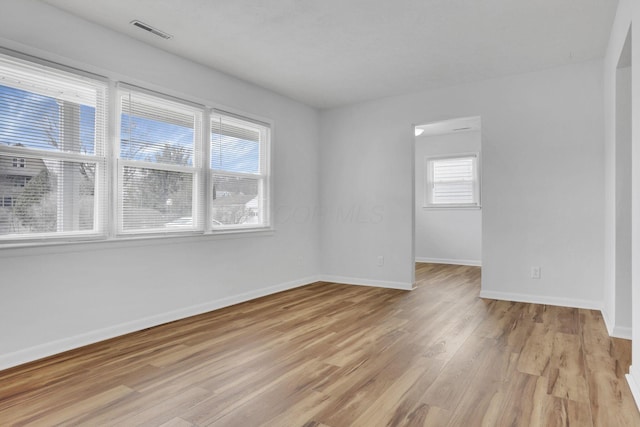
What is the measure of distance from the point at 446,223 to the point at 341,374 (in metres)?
5.80

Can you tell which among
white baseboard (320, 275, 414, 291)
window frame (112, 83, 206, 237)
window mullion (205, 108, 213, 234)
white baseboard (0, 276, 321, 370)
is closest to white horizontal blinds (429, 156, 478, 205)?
white baseboard (320, 275, 414, 291)

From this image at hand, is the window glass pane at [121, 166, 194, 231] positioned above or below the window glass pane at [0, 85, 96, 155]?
below

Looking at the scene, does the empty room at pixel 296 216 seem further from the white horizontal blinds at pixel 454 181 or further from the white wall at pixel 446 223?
the white horizontal blinds at pixel 454 181

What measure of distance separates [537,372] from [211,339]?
2424mm

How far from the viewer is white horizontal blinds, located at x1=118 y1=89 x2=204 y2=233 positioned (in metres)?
3.28

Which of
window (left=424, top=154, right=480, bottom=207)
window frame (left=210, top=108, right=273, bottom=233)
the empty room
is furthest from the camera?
window (left=424, top=154, right=480, bottom=207)

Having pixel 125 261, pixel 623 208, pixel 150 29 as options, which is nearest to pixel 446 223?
pixel 623 208

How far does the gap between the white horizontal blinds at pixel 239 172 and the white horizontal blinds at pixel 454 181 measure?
4249 mm

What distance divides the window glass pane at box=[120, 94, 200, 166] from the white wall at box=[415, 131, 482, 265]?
5.26 meters

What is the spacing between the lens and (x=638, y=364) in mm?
2064

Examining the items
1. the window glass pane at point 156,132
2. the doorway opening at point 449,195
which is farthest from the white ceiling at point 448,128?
the window glass pane at point 156,132

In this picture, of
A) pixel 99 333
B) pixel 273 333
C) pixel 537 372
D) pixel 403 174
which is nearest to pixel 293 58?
pixel 403 174

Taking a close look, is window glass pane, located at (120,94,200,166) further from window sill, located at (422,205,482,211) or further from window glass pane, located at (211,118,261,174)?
window sill, located at (422,205,482,211)

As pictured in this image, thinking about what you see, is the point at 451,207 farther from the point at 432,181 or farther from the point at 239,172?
the point at 239,172
